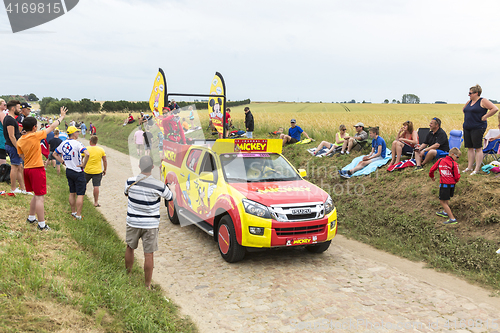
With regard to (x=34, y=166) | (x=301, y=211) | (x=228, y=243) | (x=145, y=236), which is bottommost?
(x=228, y=243)

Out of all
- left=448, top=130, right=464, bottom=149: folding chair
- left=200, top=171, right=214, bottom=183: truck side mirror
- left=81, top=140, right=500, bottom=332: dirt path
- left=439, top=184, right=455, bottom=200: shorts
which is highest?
left=448, top=130, right=464, bottom=149: folding chair

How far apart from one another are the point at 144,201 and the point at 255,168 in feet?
9.29

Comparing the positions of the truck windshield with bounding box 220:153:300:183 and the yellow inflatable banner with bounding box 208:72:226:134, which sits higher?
the yellow inflatable banner with bounding box 208:72:226:134

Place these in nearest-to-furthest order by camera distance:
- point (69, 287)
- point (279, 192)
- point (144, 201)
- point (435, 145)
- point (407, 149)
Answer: point (69, 287)
point (144, 201)
point (279, 192)
point (435, 145)
point (407, 149)

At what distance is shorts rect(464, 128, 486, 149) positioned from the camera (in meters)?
8.00

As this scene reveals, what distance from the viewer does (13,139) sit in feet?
21.8

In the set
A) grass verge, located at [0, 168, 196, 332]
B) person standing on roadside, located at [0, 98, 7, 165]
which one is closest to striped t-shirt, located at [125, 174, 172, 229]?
grass verge, located at [0, 168, 196, 332]

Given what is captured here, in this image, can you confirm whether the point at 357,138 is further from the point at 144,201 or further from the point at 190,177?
the point at 144,201

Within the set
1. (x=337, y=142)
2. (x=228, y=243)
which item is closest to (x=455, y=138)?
(x=337, y=142)

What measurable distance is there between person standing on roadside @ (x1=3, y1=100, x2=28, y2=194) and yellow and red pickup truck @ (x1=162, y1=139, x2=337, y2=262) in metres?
3.33

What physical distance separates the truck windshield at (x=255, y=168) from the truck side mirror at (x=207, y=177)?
0.29 metres

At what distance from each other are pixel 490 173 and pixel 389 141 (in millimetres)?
5276

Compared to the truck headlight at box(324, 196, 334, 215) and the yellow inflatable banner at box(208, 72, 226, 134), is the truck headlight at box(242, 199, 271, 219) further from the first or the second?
the yellow inflatable banner at box(208, 72, 226, 134)

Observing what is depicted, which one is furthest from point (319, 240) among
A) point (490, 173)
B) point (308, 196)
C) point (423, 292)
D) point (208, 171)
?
point (490, 173)
